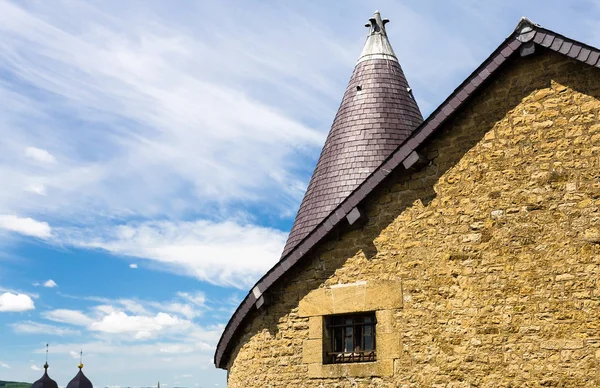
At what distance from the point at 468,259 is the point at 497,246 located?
15.0 inches

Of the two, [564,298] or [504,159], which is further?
[504,159]

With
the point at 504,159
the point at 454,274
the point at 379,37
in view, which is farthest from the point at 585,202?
the point at 379,37

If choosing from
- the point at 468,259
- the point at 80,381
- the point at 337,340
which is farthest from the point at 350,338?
the point at 80,381

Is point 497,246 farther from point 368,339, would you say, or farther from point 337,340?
point 337,340

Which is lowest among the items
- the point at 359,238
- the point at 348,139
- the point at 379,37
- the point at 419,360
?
the point at 419,360

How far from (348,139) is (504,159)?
532 centimetres

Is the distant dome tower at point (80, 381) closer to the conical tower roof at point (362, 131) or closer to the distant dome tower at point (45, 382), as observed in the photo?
the distant dome tower at point (45, 382)

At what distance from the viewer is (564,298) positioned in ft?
27.5

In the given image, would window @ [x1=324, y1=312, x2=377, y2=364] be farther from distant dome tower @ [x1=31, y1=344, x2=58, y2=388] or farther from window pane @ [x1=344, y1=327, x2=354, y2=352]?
distant dome tower @ [x1=31, y1=344, x2=58, y2=388]

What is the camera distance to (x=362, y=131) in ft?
46.3

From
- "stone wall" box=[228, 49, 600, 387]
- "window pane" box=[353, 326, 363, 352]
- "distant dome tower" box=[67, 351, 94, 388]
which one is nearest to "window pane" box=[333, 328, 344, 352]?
"window pane" box=[353, 326, 363, 352]

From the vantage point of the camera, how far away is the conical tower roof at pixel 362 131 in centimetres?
1362

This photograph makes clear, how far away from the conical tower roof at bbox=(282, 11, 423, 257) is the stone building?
3.34 m

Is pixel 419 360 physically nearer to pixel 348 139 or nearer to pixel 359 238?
pixel 359 238
